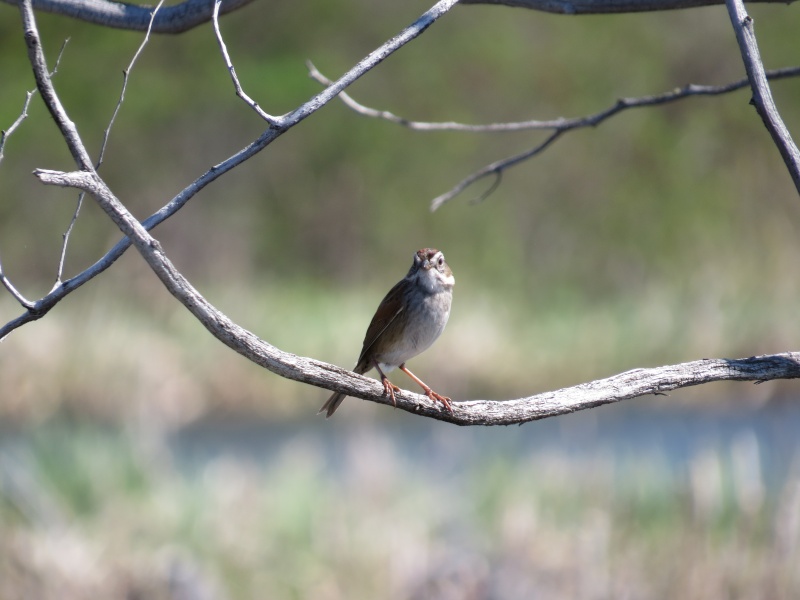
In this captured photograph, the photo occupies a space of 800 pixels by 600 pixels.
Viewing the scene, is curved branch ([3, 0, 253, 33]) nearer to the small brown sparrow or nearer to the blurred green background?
the small brown sparrow

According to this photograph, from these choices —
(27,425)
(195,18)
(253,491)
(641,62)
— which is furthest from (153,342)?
(641,62)

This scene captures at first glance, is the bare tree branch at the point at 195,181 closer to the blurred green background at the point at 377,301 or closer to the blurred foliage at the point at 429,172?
the blurred green background at the point at 377,301

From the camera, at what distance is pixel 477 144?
18.5 meters

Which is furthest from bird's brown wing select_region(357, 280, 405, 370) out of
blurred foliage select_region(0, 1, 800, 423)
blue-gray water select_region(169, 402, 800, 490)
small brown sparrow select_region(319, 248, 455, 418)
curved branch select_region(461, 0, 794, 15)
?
blurred foliage select_region(0, 1, 800, 423)

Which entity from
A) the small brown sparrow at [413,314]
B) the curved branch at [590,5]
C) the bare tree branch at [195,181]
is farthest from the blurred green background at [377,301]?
the bare tree branch at [195,181]

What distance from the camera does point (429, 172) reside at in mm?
18453

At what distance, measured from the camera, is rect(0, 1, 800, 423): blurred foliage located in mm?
14477

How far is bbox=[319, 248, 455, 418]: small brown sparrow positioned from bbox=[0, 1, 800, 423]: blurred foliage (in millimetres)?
8797

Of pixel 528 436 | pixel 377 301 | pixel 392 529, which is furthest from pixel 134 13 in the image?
pixel 377 301

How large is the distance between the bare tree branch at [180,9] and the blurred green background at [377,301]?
308 centimetres

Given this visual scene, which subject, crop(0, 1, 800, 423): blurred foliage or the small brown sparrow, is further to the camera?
crop(0, 1, 800, 423): blurred foliage

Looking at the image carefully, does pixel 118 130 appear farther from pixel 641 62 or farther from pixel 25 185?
pixel 641 62

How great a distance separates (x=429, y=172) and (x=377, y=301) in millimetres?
4680

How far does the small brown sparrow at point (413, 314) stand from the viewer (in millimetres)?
4117
